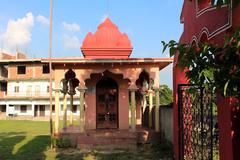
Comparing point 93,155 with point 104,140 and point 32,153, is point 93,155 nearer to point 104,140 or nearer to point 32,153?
point 104,140

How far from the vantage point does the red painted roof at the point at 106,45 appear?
54.7ft

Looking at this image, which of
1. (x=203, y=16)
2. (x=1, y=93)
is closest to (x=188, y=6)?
(x=203, y=16)

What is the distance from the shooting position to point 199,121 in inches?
261

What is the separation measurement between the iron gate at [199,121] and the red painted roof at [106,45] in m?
9.17

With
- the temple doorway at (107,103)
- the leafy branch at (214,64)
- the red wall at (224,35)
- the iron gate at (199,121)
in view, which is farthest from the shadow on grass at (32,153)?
the leafy branch at (214,64)

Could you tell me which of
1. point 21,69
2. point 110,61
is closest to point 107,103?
point 110,61

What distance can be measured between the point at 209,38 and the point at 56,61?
385 inches

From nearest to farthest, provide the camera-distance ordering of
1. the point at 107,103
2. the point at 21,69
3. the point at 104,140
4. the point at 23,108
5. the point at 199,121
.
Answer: the point at 199,121
the point at 104,140
the point at 107,103
the point at 21,69
the point at 23,108

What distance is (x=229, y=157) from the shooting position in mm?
5398

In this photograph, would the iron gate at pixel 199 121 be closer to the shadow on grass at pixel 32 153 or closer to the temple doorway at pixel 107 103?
the shadow on grass at pixel 32 153

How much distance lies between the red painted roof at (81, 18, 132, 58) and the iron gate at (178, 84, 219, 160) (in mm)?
9167

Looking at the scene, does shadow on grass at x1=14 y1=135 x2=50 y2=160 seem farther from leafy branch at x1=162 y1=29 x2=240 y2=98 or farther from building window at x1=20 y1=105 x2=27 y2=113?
building window at x1=20 y1=105 x2=27 y2=113

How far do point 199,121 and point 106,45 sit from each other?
35.1 feet

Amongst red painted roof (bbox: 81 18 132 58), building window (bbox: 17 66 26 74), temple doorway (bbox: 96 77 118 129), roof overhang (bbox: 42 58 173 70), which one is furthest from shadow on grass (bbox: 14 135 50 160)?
building window (bbox: 17 66 26 74)
